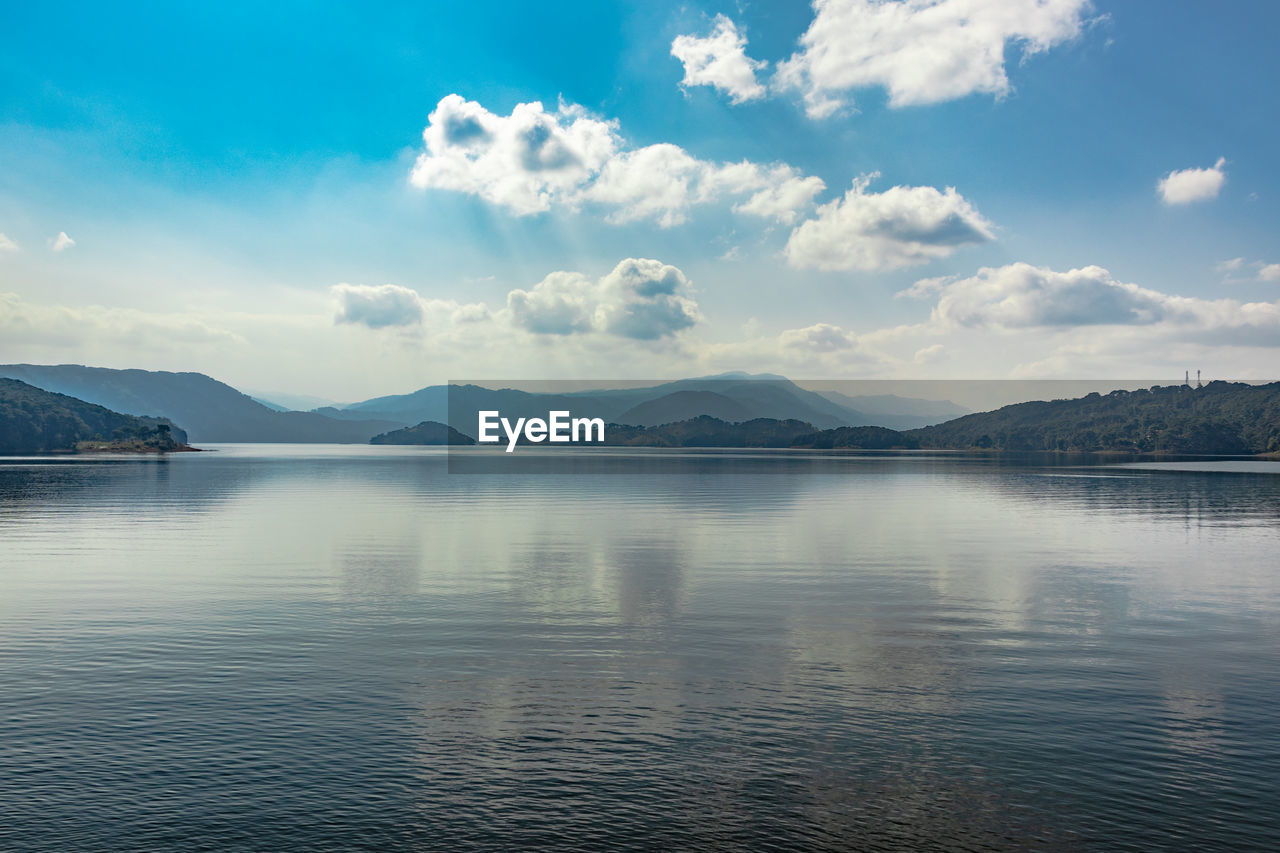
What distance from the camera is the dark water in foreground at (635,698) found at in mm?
17484

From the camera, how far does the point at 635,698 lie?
25312 millimetres

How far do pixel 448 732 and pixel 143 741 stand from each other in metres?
7.38

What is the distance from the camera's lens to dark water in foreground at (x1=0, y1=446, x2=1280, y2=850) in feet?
57.4

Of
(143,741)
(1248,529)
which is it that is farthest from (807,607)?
(1248,529)

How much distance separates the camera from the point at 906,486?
147 metres

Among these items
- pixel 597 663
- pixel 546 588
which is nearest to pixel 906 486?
pixel 546 588

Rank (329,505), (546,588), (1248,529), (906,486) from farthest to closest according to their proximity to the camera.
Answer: (906,486) < (329,505) < (1248,529) < (546,588)

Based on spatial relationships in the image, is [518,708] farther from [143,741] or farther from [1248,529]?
[1248,529]

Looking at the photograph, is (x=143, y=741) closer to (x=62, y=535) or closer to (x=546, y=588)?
(x=546, y=588)

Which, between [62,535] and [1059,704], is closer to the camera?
[1059,704]

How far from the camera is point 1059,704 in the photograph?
25.1 metres

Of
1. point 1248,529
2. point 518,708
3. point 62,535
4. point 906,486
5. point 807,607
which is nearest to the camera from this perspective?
point 518,708

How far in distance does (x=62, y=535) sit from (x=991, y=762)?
71619 millimetres

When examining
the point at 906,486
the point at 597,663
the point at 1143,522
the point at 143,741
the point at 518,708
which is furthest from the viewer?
the point at 906,486
